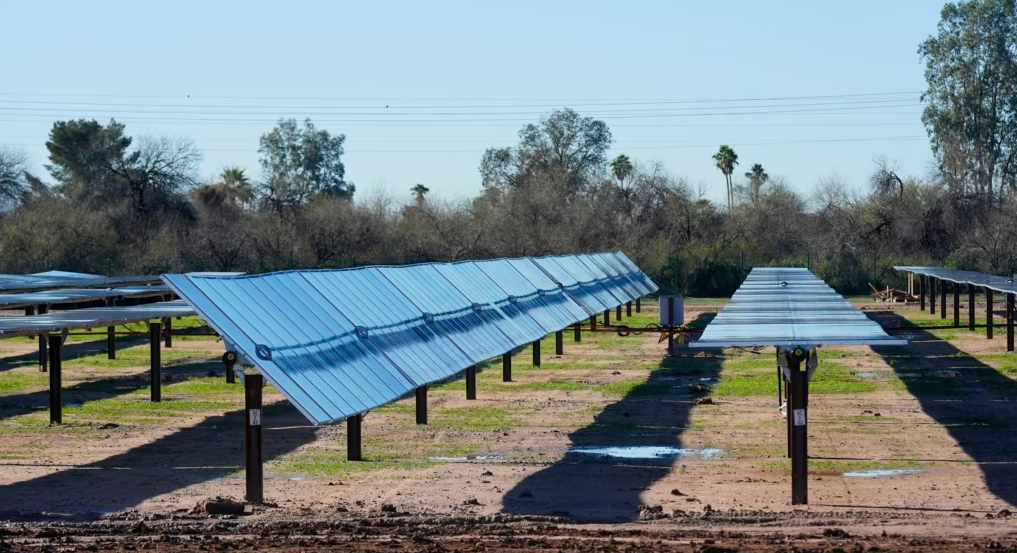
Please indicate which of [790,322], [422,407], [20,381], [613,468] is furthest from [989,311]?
[20,381]

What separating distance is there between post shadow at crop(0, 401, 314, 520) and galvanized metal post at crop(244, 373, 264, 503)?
1.24m

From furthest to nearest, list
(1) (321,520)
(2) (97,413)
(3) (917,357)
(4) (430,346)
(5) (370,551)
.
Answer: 1. (3) (917,357)
2. (2) (97,413)
3. (4) (430,346)
4. (1) (321,520)
5. (5) (370,551)

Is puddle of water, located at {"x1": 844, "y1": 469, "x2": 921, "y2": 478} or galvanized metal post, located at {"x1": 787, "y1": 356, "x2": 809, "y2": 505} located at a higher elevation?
galvanized metal post, located at {"x1": 787, "y1": 356, "x2": 809, "y2": 505}

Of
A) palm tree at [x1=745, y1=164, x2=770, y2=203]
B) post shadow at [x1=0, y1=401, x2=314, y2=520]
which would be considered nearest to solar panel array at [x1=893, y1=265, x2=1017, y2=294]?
post shadow at [x1=0, y1=401, x2=314, y2=520]

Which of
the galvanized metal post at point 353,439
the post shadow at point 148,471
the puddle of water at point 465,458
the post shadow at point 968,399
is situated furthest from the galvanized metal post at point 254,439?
the post shadow at point 968,399

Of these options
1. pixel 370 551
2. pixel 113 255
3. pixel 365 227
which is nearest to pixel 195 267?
pixel 113 255

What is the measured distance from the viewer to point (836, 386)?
78.0 ft

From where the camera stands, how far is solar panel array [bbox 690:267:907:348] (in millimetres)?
14180

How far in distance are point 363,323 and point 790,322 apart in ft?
19.6

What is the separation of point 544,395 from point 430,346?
5481 millimetres

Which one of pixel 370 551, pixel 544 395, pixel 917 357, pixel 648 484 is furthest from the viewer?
pixel 917 357

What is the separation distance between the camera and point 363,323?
17.0 m

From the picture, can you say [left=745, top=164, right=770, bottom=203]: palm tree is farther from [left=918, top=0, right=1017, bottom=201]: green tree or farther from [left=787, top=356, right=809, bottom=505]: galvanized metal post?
[left=787, top=356, right=809, bottom=505]: galvanized metal post

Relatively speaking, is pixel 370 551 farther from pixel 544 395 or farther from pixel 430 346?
pixel 544 395
